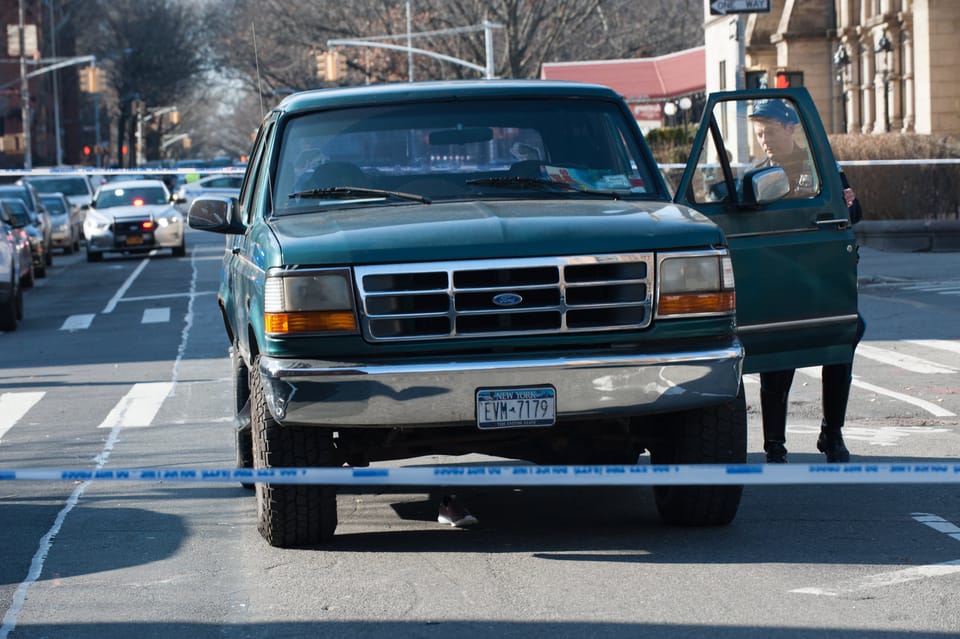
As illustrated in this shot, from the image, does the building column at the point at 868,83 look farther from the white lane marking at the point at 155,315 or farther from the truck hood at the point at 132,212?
the white lane marking at the point at 155,315

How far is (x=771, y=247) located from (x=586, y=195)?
101 centimetres

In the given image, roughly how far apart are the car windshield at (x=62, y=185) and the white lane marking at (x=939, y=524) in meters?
37.2

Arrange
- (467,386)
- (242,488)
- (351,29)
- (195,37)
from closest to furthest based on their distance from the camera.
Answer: (467,386)
(242,488)
(351,29)
(195,37)

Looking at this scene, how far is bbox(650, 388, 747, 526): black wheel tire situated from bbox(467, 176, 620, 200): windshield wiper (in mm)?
1114

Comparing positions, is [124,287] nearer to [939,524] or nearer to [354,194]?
[354,194]

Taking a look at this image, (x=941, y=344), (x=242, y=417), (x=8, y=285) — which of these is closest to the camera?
(x=242, y=417)

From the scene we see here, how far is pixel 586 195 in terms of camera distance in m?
7.47

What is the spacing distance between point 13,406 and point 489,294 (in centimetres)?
731

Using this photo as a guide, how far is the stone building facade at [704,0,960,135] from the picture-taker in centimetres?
3494

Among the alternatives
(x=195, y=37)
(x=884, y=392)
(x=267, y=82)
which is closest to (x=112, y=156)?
(x=195, y=37)

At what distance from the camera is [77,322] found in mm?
21031

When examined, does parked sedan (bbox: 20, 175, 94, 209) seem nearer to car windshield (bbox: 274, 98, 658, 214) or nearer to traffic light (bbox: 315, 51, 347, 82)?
traffic light (bbox: 315, 51, 347, 82)

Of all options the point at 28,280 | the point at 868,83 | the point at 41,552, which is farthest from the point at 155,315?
the point at 868,83

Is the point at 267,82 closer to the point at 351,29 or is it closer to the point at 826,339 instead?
the point at 351,29
